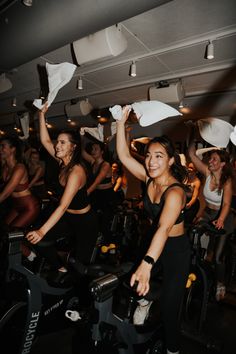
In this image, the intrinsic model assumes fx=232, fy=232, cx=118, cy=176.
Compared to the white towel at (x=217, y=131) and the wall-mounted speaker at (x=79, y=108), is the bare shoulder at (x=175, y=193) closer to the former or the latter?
the white towel at (x=217, y=131)

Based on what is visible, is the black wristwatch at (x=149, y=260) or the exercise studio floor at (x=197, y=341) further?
the exercise studio floor at (x=197, y=341)

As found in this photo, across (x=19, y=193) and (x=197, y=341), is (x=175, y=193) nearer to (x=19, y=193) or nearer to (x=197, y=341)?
(x=197, y=341)

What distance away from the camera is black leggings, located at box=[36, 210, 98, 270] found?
2.73 m

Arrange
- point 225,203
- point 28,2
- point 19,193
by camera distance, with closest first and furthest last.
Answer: point 28,2, point 225,203, point 19,193

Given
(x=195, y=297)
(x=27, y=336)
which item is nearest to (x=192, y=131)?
(x=195, y=297)

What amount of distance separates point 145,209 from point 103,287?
0.94 meters

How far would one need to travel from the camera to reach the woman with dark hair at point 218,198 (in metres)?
3.21

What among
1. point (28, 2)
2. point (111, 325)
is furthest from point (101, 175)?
point (111, 325)

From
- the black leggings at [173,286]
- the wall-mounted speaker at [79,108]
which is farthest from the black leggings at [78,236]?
the wall-mounted speaker at [79,108]

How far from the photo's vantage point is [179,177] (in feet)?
7.24

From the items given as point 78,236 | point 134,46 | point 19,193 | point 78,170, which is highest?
point 134,46

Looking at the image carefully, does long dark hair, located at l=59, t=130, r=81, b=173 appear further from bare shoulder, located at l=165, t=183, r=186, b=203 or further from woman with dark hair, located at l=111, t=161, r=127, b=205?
woman with dark hair, located at l=111, t=161, r=127, b=205

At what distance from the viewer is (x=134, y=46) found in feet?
11.6

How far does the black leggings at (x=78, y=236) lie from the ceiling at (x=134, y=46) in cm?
197
